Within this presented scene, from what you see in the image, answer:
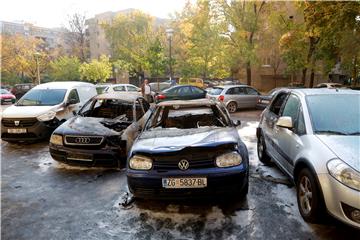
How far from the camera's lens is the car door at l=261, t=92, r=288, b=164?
5.29 metres

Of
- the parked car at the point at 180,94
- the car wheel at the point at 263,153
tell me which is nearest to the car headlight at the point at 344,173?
the car wheel at the point at 263,153

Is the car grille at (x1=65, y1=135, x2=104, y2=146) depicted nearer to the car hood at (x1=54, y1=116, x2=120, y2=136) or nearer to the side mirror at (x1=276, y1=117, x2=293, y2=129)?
the car hood at (x1=54, y1=116, x2=120, y2=136)

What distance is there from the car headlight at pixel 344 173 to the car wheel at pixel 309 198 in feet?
1.02

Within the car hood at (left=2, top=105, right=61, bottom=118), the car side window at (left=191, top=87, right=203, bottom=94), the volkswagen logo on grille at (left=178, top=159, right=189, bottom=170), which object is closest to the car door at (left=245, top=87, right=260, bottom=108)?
the car side window at (left=191, top=87, right=203, bottom=94)

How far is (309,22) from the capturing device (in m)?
13.6

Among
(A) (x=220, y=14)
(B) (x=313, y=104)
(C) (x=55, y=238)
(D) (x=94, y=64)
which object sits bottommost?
(C) (x=55, y=238)

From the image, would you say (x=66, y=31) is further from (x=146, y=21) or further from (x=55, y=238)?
(x=55, y=238)

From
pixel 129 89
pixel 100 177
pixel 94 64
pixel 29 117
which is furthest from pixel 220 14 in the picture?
pixel 100 177

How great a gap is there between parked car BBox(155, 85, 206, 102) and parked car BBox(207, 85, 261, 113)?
1533 mm

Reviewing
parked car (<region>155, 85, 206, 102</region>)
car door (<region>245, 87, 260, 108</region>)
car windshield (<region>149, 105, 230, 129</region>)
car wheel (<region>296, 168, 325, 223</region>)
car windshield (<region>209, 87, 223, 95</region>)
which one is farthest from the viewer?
parked car (<region>155, 85, 206, 102</region>)

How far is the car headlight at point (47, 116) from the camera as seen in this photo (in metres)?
8.08

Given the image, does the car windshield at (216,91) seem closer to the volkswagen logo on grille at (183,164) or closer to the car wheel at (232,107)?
the car wheel at (232,107)

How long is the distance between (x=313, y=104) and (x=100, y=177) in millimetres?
3945

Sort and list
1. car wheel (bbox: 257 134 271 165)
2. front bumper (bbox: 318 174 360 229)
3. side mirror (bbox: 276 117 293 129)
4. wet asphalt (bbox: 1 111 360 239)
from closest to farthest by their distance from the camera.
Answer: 1. front bumper (bbox: 318 174 360 229)
2. wet asphalt (bbox: 1 111 360 239)
3. side mirror (bbox: 276 117 293 129)
4. car wheel (bbox: 257 134 271 165)
